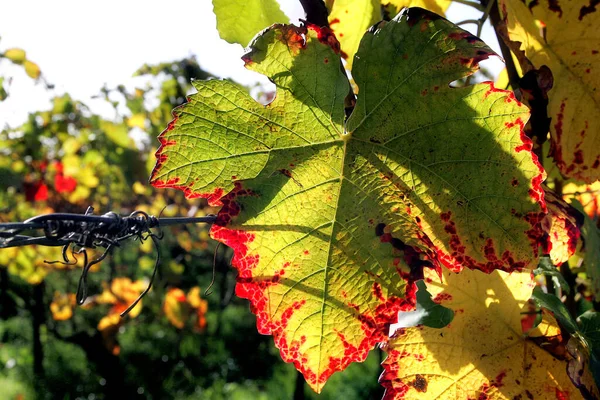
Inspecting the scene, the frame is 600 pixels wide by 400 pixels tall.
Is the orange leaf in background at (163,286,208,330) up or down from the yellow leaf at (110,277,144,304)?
down

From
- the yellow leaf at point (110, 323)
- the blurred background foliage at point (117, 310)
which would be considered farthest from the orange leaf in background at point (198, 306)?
the yellow leaf at point (110, 323)

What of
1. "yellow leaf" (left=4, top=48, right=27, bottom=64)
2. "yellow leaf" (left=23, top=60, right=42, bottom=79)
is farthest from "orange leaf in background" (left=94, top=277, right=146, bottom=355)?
"yellow leaf" (left=4, top=48, right=27, bottom=64)

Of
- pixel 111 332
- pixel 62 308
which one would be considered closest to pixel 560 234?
pixel 111 332

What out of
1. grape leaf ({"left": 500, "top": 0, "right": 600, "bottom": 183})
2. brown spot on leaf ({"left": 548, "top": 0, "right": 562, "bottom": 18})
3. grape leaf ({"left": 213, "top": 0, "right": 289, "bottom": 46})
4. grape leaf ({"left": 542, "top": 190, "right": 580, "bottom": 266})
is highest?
grape leaf ({"left": 213, "top": 0, "right": 289, "bottom": 46})

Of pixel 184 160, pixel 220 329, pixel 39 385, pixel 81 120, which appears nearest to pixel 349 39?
pixel 184 160

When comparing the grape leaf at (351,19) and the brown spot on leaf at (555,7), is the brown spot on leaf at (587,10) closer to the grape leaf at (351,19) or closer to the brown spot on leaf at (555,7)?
the brown spot on leaf at (555,7)

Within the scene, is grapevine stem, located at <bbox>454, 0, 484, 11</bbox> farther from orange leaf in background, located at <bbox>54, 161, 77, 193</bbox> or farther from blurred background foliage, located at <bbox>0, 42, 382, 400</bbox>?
orange leaf in background, located at <bbox>54, 161, 77, 193</bbox>
